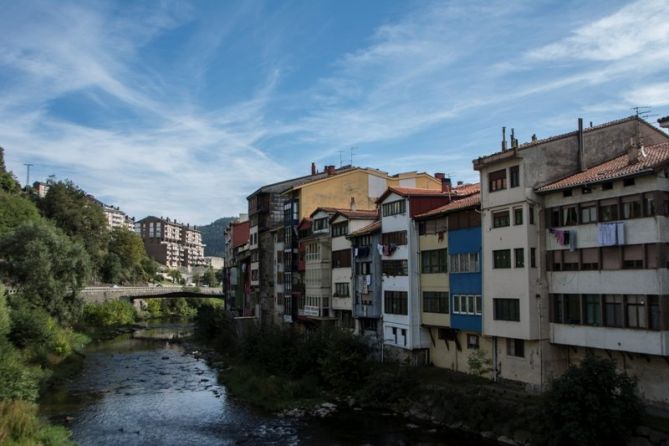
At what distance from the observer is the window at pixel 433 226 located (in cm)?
3750

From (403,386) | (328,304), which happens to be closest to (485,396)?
(403,386)

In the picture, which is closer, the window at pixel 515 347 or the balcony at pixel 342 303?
the window at pixel 515 347

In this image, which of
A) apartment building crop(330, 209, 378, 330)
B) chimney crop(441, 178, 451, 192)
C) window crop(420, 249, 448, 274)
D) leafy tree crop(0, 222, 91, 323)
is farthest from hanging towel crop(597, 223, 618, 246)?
leafy tree crop(0, 222, 91, 323)

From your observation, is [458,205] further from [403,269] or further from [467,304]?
[403,269]

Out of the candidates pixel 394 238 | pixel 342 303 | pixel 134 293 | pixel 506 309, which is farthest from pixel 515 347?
pixel 134 293

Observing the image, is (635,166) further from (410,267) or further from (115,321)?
(115,321)

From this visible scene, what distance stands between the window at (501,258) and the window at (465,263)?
151cm

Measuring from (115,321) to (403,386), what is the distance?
232ft

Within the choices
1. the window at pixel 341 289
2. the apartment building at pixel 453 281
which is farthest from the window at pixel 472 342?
the window at pixel 341 289

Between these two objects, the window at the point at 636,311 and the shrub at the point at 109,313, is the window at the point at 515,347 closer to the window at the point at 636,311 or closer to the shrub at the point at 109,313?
the window at the point at 636,311

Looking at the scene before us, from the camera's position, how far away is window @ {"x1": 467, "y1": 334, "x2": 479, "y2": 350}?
35.4m

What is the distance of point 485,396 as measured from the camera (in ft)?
100

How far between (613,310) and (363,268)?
20.2 m

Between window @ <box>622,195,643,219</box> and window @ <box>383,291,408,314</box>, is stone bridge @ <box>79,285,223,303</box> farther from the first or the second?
window @ <box>622,195,643,219</box>
